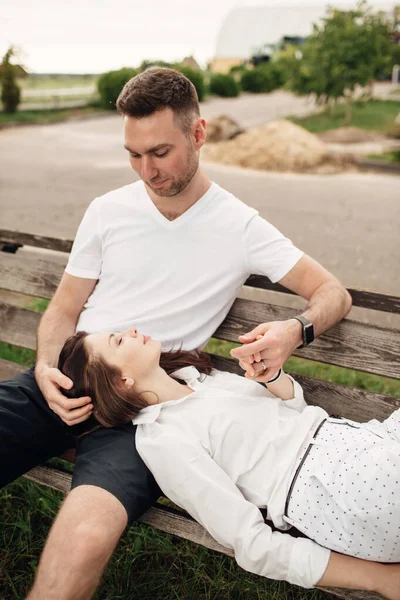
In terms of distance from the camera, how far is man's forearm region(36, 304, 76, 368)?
9.45 ft

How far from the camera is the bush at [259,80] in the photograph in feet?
117

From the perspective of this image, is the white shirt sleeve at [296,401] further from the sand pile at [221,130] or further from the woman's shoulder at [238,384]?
the sand pile at [221,130]

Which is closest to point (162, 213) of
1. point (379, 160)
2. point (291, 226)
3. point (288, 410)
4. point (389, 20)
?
point (288, 410)

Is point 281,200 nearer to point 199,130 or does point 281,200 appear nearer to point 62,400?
point 199,130

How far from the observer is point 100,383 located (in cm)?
251

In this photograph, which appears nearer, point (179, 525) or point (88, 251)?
point (179, 525)

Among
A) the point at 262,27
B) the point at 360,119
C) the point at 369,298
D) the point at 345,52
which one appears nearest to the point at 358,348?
the point at 369,298

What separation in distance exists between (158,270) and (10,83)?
2250cm

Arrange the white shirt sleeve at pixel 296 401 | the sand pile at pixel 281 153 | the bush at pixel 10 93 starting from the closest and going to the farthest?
the white shirt sleeve at pixel 296 401 → the sand pile at pixel 281 153 → the bush at pixel 10 93

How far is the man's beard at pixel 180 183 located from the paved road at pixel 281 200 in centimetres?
401

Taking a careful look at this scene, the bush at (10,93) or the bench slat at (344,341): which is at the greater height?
the bush at (10,93)

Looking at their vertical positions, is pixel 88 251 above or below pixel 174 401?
above

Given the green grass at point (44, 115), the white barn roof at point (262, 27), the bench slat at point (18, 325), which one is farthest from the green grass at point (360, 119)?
the white barn roof at point (262, 27)

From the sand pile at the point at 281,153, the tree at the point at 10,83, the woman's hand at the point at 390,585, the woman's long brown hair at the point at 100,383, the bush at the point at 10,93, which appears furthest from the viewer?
the bush at the point at 10,93
